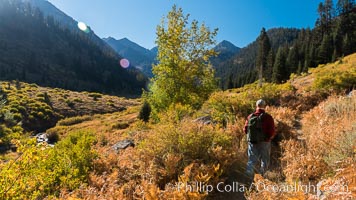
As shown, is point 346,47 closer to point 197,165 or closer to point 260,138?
point 260,138

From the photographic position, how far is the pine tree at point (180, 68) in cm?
1367

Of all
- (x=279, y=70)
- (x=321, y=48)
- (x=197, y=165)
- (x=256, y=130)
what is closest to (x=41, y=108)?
(x=197, y=165)

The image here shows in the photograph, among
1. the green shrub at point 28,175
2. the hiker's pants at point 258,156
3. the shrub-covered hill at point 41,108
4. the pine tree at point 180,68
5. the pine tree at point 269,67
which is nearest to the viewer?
the green shrub at point 28,175

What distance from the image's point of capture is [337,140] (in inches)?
196

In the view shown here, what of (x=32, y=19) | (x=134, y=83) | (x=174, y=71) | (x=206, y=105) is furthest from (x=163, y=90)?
(x=32, y=19)

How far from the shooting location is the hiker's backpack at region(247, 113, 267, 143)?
5965mm

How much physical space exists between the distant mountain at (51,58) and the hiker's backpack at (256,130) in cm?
11905

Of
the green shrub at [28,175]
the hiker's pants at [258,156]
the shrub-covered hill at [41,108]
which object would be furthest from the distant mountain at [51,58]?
the hiker's pants at [258,156]

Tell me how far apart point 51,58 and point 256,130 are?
167792 millimetres

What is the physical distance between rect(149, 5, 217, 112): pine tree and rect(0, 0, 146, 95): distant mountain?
11090cm

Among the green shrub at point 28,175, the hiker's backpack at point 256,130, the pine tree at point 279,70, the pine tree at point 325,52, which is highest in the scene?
the pine tree at point 325,52

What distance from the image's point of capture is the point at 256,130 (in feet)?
19.8

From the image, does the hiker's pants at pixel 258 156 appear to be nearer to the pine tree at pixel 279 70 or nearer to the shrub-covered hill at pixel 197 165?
the shrub-covered hill at pixel 197 165

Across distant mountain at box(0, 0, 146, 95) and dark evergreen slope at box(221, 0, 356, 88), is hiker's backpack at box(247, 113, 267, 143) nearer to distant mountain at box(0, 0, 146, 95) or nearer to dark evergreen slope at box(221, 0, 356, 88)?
dark evergreen slope at box(221, 0, 356, 88)
